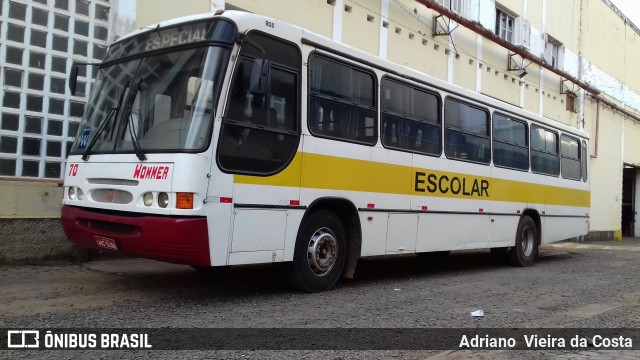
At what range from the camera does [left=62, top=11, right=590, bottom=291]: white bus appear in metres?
5.21

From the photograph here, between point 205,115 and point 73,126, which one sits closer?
point 205,115

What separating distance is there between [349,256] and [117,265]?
11.4 feet

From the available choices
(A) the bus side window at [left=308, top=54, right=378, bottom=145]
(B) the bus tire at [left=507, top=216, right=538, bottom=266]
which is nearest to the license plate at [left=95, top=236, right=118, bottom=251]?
(A) the bus side window at [left=308, top=54, right=378, bottom=145]

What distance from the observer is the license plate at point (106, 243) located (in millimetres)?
5512

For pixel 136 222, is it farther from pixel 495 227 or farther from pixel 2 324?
pixel 495 227

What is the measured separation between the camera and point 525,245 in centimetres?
1081

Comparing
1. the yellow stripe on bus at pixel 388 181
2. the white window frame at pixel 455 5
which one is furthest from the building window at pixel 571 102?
the yellow stripe on bus at pixel 388 181

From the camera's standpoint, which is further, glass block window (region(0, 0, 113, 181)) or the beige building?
the beige building

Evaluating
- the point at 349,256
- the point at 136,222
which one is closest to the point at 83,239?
the point at 136,222

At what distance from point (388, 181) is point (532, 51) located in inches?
554

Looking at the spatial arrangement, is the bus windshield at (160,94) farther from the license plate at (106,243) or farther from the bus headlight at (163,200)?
the license plate at (106,243)

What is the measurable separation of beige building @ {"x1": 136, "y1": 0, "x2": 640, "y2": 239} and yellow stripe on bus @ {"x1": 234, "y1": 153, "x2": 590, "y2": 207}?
4.44 m

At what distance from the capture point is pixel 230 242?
210 inches

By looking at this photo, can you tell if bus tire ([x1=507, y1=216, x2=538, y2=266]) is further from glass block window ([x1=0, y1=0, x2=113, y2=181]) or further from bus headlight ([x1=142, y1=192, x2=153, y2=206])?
glass block window ([x1=0, y1=0, x2=113, y2=181])
